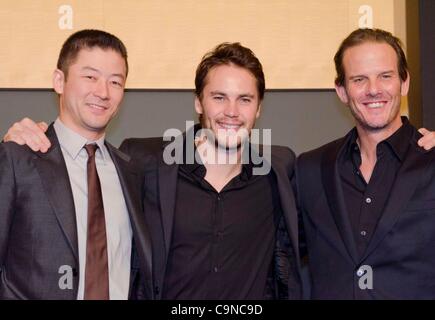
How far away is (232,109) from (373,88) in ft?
1.99

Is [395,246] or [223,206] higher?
[223,206]

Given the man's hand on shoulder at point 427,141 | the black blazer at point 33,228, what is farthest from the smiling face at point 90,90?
Answer: the man's hand on shoulder at point 427,141

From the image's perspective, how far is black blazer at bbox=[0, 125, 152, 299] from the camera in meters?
2.19

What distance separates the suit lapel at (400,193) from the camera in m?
2.41

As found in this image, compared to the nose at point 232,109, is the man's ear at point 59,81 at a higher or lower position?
higher

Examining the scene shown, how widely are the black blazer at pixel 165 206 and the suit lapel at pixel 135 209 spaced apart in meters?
0.07

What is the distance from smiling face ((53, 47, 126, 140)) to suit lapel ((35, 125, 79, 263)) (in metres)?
0.22

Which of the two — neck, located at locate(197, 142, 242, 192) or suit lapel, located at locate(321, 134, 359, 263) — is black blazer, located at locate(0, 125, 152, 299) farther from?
suit lapel, located at locate(321, 134, 359, 263)

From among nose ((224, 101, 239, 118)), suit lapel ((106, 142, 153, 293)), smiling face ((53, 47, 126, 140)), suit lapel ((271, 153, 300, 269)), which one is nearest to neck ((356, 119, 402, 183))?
suit lapel ((271, 153, 300, 269))

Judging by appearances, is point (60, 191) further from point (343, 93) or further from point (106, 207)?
point (343, 93)

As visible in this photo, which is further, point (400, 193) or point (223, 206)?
point (223, 206)

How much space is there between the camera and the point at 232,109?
Answer: 8.57ft

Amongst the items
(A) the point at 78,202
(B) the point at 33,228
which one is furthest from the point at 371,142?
(B) the point at 33,228

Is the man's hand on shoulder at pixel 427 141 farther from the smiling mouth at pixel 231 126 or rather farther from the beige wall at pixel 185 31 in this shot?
the beige wall at pixel 185 31
